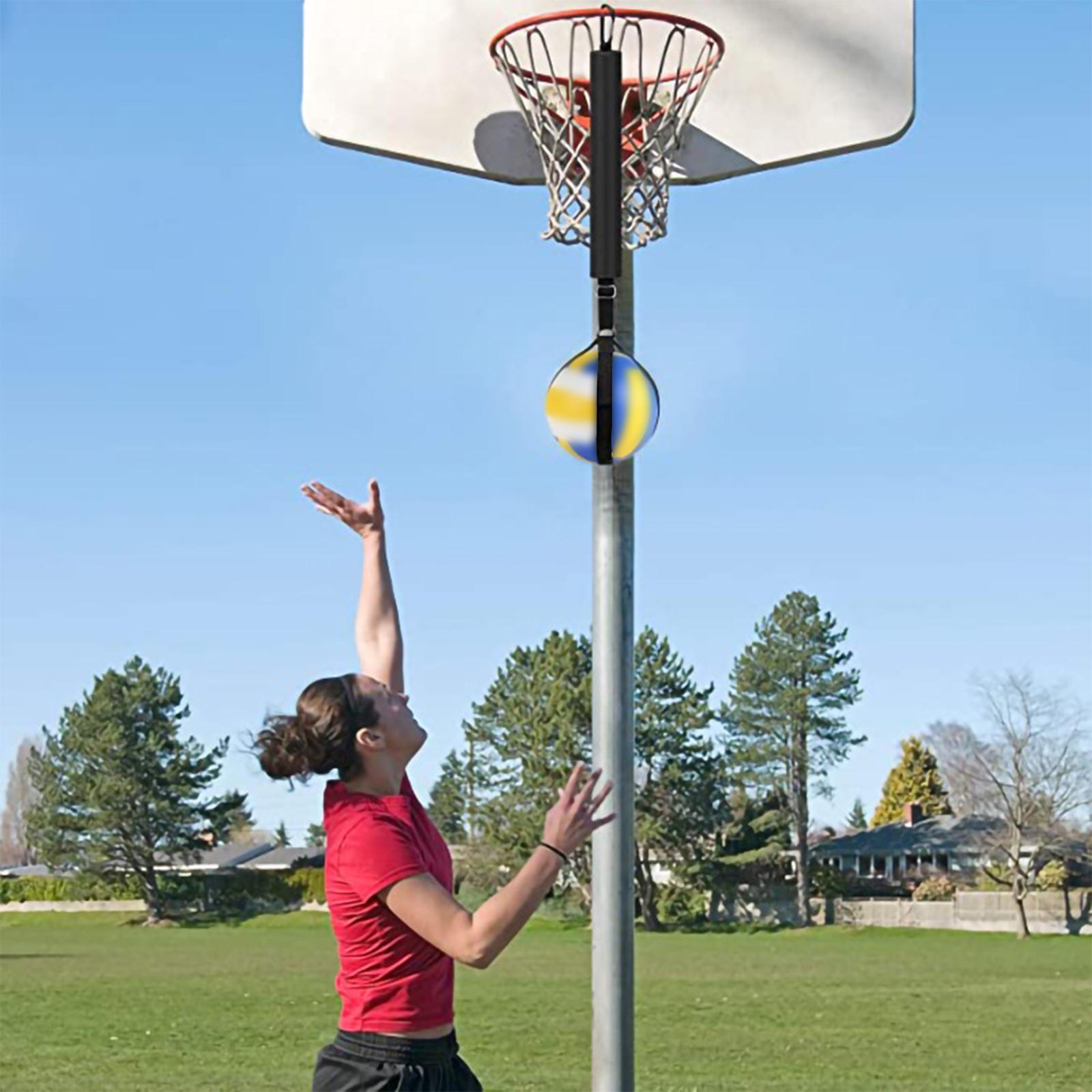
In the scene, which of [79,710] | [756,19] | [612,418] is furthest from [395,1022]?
[79,710]

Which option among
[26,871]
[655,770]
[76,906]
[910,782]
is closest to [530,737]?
[655,770]

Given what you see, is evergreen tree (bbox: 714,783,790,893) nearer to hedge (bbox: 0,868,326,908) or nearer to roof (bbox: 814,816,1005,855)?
roof (bbox: 814,816,1005,855)

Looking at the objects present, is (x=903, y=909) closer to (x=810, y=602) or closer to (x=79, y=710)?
(x=810, y=602)

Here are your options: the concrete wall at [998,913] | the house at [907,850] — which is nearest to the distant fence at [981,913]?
the concrete wall at [998,913]

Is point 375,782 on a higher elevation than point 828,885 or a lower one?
lower

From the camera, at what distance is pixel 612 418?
496 cm

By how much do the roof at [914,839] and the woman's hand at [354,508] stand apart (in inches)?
2061

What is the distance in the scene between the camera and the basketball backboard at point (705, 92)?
6.02m

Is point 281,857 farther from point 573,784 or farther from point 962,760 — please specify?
point 573,784

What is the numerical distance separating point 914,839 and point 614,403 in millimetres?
58099

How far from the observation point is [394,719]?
3.94 metres

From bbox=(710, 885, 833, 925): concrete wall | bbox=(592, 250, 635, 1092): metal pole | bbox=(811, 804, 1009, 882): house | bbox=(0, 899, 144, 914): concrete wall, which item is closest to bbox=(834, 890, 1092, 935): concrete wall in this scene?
bbox=(710, 885, 833, 925): concrete wall

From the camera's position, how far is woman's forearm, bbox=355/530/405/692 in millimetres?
4648

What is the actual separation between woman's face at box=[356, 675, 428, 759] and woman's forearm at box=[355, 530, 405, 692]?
25.4 inches
